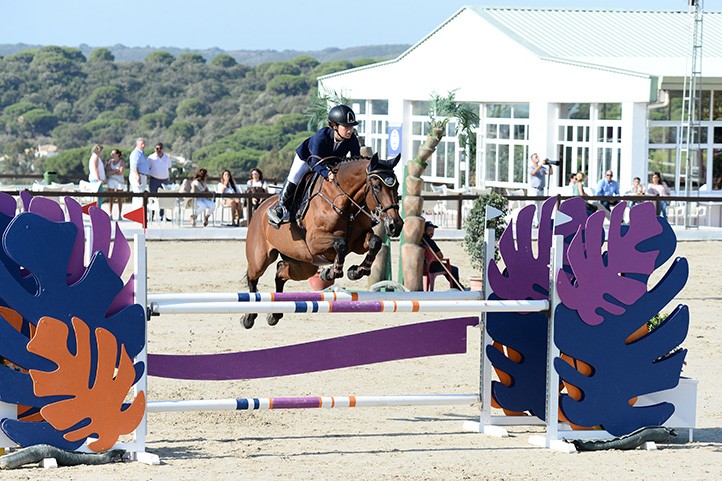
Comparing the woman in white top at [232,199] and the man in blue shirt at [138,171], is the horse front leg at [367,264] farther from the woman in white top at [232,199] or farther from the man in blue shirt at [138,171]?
the man in blue shirt at [138,171]

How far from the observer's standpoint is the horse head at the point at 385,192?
7.82m

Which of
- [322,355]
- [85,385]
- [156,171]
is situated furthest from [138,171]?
[85,385]

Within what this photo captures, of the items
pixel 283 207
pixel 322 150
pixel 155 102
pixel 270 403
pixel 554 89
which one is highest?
pixel 155 102

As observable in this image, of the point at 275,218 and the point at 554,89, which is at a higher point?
the point at 554,89

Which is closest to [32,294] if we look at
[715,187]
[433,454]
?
[433,454]

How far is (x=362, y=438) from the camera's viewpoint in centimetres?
739

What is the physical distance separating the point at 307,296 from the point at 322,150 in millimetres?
2282

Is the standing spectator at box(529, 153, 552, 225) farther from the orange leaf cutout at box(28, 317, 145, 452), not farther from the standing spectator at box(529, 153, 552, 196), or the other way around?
the orange leaf cutout at box(28, 317, 145, 452)

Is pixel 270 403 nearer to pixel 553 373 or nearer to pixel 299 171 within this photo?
pixel 553 373

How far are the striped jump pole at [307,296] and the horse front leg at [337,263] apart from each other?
129 centimetres

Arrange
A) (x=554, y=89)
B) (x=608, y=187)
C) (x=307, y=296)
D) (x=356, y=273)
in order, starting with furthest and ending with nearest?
(x=554, y=89) → (x=608, y=187) → (x=356, y=273) → (x=307, y=296)

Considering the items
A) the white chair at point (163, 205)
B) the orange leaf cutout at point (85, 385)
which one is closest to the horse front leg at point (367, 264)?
the orange leaf cutout at point (85, 385)

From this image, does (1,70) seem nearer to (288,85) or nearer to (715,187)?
(288,85)

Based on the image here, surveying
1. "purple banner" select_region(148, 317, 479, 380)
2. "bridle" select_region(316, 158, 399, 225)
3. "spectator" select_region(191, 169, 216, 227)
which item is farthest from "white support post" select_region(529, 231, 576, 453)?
"spectator" select_region(191, 169, 216, 227)
